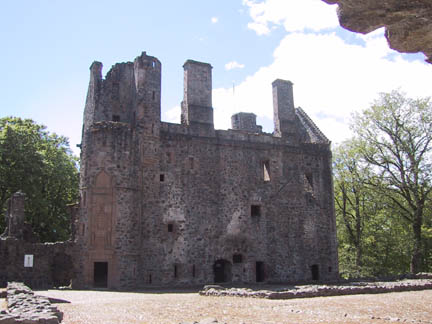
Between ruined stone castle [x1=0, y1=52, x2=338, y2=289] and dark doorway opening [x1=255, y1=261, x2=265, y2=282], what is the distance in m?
0.08

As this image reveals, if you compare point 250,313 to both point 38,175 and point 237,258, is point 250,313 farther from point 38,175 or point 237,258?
point 38,175

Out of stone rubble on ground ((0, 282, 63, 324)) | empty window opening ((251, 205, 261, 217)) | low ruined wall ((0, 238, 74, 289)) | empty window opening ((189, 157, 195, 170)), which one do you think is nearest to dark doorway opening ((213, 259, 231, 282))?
empty window opening ((251, 205, 261, 217))

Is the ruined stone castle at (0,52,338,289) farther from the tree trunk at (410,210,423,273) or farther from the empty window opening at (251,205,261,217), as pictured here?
the tree trunk at (410,210,423,273)

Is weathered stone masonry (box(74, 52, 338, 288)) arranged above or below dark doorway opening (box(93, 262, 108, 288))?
above

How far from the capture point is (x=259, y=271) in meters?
25.9

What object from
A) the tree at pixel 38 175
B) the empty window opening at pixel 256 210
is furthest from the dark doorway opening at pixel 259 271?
the tree at pixel 38 175

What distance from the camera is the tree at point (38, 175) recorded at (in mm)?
30375

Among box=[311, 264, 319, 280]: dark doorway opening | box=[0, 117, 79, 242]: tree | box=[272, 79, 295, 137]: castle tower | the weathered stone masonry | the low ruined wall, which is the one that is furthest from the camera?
box=[0, 117, 79, 242]: tree

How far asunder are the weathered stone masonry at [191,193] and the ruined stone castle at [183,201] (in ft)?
0.19

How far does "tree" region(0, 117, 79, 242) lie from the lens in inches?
1196

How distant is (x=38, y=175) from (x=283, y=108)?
56.2ft

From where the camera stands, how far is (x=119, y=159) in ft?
74.8

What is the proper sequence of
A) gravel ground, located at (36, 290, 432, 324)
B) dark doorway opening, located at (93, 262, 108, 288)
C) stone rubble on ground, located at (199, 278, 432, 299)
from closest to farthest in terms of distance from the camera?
gravel ground, located at (36, 290, 432, 324)
stone rubble on ground, located at (199, 278, 432, 299)
dark doorway opening, located at (93, 262, 108, 288)

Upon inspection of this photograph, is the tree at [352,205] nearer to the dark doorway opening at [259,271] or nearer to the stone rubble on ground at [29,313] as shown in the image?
the dark doorway opening at [259,271]
